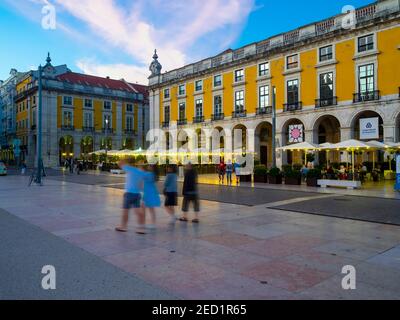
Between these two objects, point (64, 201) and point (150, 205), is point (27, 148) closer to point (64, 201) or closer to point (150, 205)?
point (64, 201)

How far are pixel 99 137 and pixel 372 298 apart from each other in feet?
205

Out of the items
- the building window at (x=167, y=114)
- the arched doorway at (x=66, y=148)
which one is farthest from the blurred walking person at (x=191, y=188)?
the arched doorway at (x=66, y=148)

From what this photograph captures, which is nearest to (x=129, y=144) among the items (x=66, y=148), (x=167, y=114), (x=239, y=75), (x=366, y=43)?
(x=66, y=148)

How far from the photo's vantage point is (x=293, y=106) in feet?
106

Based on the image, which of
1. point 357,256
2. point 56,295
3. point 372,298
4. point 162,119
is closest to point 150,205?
point 56,295

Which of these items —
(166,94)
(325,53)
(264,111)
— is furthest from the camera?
(166,94)

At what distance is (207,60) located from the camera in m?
41.3

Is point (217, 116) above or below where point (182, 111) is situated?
below

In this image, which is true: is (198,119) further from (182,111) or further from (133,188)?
(133,188)

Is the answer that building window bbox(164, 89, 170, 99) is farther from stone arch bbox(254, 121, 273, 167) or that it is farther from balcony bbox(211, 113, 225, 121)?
stone arch bbox(254, 121, 273, 167)

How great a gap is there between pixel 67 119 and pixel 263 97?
124 feet

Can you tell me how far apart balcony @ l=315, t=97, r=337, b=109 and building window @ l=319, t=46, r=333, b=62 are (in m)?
3.58

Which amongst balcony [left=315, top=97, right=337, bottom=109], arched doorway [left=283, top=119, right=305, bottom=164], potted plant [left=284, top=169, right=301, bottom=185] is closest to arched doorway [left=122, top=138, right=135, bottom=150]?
arched doorway [left=283, top=119, right=305, bottom=164]

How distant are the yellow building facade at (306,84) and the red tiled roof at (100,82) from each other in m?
25.9
